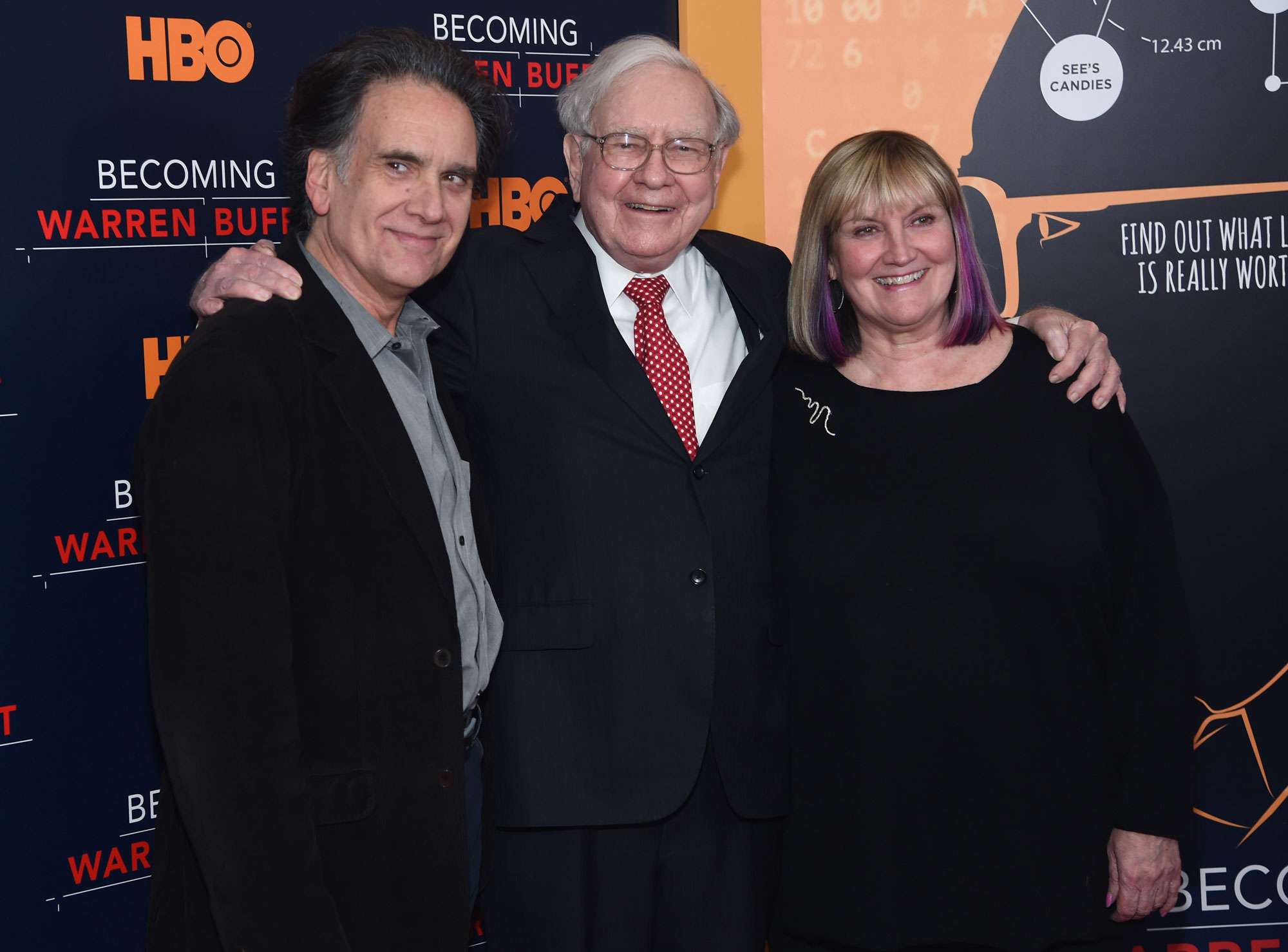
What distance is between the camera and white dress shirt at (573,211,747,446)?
2400mm

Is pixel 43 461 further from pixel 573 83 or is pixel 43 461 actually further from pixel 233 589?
pixel 573 83

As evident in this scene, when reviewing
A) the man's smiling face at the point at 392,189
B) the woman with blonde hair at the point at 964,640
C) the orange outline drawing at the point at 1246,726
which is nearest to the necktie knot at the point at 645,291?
the woman with blonde hair at the point at 964,640

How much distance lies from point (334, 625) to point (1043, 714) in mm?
1257

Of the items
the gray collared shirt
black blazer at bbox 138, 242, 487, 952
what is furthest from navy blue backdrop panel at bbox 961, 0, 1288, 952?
black blazer at bbox 138, 242, 487, 952

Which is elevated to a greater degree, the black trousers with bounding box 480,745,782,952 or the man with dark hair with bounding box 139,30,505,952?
the man with dark hair with bounding box 139,30,505,952

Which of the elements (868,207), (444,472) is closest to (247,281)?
(444,472)

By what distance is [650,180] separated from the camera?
2.38 metres

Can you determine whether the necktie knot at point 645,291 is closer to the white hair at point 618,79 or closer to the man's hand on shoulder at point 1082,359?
the white hair at point 618,79

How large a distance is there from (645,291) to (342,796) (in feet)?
3.72

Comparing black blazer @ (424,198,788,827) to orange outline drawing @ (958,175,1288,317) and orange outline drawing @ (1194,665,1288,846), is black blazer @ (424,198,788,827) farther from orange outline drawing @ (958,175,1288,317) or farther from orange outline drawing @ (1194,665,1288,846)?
orange outline drawing @ (1194,665,1288,846)

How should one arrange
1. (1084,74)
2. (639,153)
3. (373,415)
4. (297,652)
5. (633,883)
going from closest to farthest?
(297,652) < (373,415) < (633,883) < (639,153) < (1084,74)

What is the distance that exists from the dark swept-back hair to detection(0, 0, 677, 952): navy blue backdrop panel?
2.05 ft

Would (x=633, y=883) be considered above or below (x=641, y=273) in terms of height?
Answer: below

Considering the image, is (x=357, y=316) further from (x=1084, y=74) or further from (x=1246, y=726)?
(x=1246, y=726)
